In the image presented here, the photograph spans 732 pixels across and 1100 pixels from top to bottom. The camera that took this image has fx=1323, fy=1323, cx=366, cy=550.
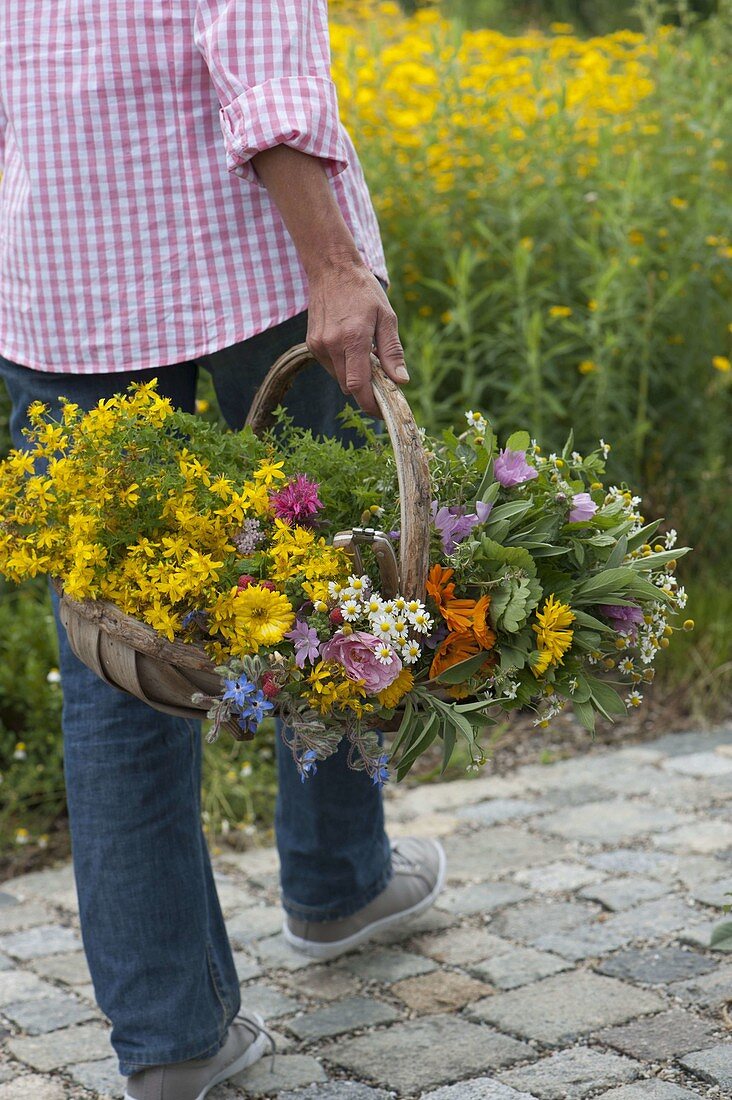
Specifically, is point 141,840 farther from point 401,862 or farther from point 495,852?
point 495,852

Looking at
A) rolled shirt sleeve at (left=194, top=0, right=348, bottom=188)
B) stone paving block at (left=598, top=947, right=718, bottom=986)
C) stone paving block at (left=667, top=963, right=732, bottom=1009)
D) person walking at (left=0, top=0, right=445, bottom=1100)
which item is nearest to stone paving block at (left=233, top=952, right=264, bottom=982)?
person walking at (left=0, top=0, right=445, bottom=1100)

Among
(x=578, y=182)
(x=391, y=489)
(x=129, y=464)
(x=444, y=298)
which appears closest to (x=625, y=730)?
(x=444, y=298)

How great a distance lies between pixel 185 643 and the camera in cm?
155

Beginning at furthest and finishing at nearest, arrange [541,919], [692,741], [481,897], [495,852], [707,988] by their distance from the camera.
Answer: [692,741]
[495,852]
[481,897]
[541,919]
[707,988]

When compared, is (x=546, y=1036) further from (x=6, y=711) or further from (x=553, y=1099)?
(x=6, y=711)

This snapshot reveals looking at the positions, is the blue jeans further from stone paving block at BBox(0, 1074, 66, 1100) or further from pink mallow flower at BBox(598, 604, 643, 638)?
pink mallow flower at BBox(598, 604, 643, 638)

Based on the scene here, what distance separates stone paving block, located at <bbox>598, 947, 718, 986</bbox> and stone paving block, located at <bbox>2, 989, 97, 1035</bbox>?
0.89 m

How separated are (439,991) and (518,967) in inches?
6.1

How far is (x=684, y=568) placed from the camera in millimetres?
4199

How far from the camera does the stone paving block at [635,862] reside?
266 centimetres

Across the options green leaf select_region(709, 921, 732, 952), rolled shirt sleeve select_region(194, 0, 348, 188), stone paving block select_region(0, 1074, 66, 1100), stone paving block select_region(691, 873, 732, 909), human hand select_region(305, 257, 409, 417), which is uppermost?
rolled shirt sleeve select_region(194, 0, 348, 188)

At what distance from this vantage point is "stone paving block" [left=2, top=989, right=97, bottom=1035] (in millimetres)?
2213

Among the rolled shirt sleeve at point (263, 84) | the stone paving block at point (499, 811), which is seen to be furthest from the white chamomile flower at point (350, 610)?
the stone paving block at point (499, 811)

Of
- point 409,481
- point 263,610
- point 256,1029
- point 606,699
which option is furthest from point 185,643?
point 256,1029
